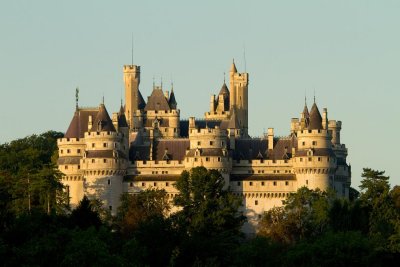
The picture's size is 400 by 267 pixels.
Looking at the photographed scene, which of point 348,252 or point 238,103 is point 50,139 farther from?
point 348,252

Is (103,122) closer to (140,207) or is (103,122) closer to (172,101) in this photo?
(140,207)

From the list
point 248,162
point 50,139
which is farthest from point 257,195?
point 50,139

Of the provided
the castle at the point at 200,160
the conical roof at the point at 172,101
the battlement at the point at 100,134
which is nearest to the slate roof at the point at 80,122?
the castle at the point at 200,160

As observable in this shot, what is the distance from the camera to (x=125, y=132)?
165 metres

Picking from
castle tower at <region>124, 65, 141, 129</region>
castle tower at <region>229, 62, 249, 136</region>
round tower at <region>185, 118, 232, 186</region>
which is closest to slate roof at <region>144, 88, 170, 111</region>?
castle tower at <region>124, 65, 141, 129</region>

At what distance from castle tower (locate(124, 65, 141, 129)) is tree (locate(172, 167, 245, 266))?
2198 centimetres

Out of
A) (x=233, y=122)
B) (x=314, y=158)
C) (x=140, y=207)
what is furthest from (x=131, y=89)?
(x=140, y=207)

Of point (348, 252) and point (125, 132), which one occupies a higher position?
point (125, 132)

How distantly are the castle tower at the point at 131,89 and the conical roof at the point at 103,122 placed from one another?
1553 cm

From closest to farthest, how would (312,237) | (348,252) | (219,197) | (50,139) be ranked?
(348,252)
(312,237)
(219,197)
(50,139)

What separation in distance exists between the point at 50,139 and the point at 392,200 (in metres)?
53.5

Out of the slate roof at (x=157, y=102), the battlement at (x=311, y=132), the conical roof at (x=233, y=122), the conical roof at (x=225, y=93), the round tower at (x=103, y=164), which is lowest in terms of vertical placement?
the round tower at (x=103, y=164)

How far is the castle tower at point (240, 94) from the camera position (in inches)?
7224

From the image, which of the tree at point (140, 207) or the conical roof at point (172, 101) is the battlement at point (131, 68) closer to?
the conical roof at point (172, 101)
